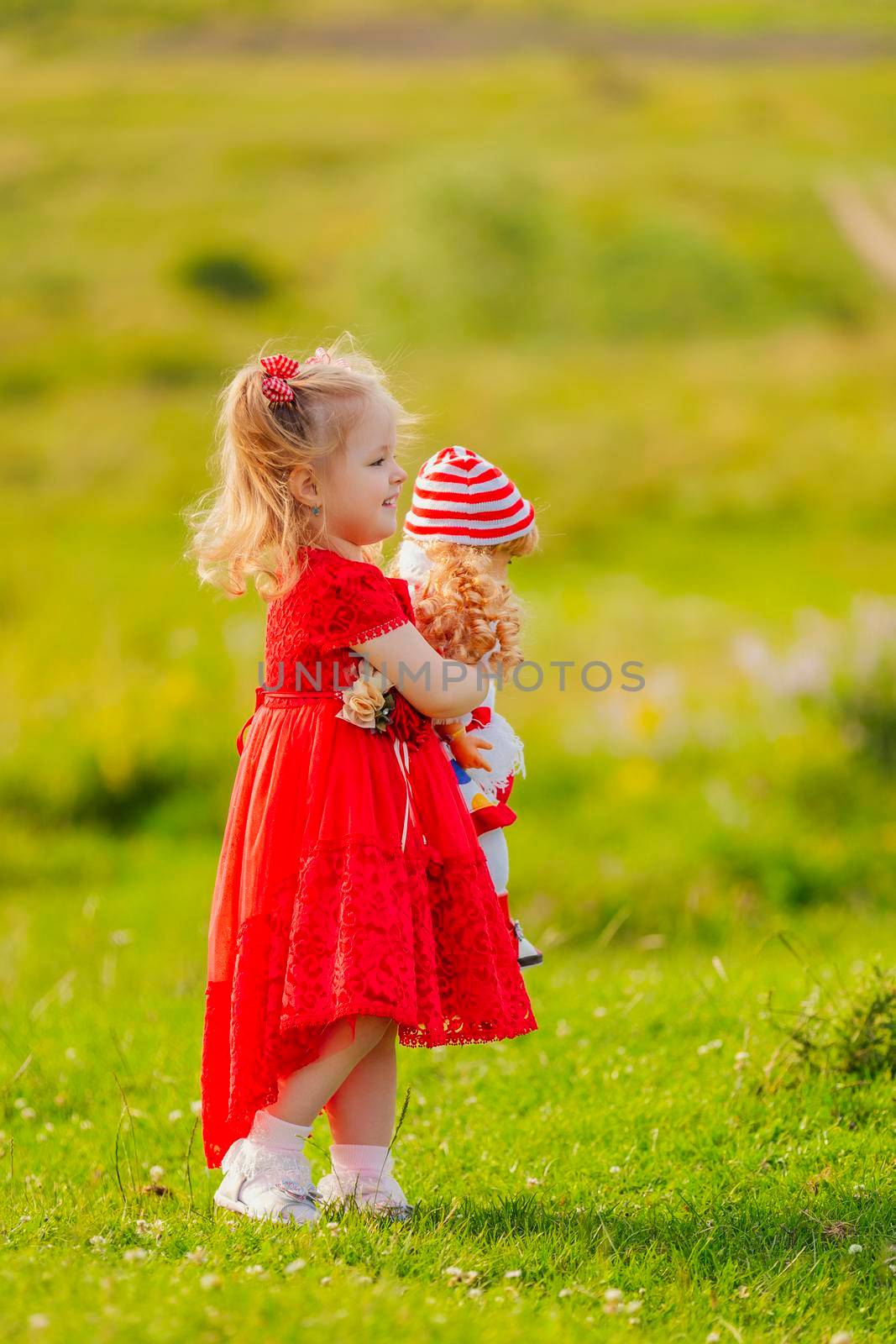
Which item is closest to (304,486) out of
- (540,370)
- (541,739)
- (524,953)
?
(524,953)

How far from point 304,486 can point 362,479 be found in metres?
0.15

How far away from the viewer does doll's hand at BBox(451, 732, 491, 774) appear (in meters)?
3.76

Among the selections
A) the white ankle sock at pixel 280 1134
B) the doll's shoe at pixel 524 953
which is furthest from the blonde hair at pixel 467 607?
the white ankle sock at pixel 280 1134

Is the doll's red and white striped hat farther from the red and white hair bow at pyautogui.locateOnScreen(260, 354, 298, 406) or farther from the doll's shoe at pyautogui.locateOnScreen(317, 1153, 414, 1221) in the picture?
the doll's shoe at pyautogui.locateOnScreen(317, 1153, 414, 1221)

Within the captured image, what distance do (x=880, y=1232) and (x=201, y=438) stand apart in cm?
1883

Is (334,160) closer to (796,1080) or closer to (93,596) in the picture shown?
(93,596)

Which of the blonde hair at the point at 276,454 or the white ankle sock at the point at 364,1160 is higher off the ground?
the blonde hair at the point at 276,454

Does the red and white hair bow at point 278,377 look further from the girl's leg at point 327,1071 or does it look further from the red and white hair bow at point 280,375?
the girl's leg at point 327,1071

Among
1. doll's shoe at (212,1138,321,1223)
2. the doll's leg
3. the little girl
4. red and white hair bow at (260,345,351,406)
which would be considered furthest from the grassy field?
red and white hair bow at (260,345,351,406)

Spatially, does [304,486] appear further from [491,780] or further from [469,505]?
[491,780]

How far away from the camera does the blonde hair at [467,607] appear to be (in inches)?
141

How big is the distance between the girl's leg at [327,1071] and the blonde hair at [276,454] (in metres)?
1.16

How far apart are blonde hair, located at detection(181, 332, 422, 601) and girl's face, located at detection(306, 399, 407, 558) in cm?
2

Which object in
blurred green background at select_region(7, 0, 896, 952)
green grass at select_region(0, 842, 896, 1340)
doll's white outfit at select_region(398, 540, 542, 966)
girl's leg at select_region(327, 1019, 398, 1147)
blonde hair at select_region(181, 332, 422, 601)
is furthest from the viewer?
blurred green background at select_region(7, 0, 896, 952)
